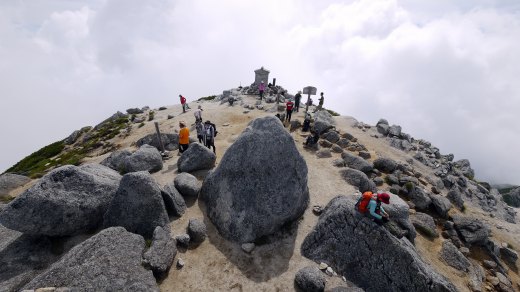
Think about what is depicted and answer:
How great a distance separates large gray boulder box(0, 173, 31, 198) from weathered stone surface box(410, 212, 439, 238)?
35.7 m

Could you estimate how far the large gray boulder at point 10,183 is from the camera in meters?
25.6

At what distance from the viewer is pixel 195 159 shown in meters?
20.3

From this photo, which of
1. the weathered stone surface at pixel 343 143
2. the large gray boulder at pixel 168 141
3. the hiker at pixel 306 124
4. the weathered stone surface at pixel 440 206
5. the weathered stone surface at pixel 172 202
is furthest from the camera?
the hiker at pixel 306 124

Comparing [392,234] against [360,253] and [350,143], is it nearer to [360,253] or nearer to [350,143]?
[360,253]

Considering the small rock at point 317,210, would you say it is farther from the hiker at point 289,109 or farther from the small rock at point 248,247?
the hiker at point 289,109

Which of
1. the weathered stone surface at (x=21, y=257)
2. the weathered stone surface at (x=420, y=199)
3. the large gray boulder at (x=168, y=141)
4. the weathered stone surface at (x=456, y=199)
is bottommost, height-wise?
the weathered stone surface at (x=456, y=199)

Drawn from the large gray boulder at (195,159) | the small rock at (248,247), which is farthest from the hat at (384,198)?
the large gray boulder at (195,159)

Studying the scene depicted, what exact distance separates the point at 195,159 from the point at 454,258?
63.2 feet

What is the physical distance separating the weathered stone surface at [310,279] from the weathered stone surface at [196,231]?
18.6ft

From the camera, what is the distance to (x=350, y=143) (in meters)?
29.7

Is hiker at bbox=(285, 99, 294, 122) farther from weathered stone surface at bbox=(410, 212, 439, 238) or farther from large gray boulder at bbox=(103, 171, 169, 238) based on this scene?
large gray boulder at bbox=(103, 171, 169, 238)

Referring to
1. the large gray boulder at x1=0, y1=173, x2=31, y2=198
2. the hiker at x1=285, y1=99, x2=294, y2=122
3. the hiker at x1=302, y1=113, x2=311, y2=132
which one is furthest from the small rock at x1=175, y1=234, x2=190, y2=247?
the large gray boulder at x1=0, y1=173, x2=31, y2=198

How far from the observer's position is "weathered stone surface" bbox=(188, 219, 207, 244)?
49.3 feet

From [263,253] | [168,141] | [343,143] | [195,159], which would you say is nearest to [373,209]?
[263,253]
